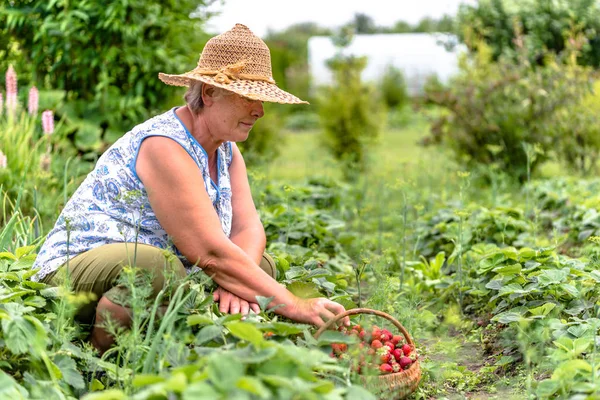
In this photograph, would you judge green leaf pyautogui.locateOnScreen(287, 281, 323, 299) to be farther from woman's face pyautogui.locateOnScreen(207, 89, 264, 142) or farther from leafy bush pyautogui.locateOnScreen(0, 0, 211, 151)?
leafy bush pyautogui.locateOnScreen(0, 0, 211, 151)

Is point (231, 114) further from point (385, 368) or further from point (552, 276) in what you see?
point (552, 276)

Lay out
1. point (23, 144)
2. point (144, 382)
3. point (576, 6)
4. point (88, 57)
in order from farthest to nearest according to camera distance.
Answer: point (576, 6)
point (88, 57)
point (23, 144)
point (144, 382)

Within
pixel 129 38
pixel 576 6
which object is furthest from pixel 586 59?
pixel 129 38

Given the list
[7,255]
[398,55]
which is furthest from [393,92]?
[7,255]

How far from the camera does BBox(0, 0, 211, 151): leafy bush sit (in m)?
5.35

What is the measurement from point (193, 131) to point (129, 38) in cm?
275

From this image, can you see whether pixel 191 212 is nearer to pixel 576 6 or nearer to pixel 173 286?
pixel 173 286

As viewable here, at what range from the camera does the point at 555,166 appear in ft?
32.2

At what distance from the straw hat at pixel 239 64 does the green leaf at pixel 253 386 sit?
137 cm

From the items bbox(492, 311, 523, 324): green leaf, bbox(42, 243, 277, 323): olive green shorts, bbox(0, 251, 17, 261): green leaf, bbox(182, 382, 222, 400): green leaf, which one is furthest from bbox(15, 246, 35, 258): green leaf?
bbox(492, 311, 523, 324): green leaf

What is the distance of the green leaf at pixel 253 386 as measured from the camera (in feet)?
5.55

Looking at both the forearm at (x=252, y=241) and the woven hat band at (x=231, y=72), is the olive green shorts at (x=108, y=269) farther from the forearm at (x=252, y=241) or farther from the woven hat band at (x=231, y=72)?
the woven hat band at (x=231, y=72)

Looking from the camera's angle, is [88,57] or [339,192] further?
[339,192]

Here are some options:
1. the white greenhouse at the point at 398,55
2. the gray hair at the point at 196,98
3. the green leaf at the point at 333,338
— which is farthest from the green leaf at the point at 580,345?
the white greenhouse at the point at 398,55
